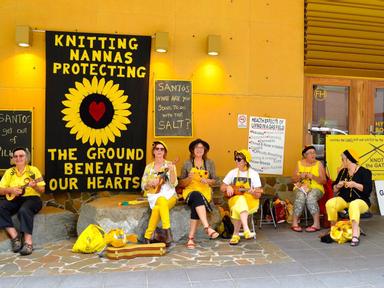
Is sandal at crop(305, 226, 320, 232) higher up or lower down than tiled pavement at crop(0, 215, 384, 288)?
higher up

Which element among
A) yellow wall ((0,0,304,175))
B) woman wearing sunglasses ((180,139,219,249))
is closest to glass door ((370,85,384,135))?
yellow wall ((0,0,304,175))

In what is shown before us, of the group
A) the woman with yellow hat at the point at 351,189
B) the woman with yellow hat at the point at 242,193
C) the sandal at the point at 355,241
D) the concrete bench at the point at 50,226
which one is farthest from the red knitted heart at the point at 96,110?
the sandal at the point at 355,241

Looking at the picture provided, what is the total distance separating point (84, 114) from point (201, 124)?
5.89 feet

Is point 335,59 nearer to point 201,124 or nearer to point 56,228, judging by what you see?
point 201,124

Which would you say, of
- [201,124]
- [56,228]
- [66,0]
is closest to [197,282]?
[56,228]

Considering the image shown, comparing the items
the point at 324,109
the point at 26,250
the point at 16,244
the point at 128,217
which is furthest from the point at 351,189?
the point at 16,244

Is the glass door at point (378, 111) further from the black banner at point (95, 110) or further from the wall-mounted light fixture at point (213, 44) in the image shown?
the black banner at point (95, 110)

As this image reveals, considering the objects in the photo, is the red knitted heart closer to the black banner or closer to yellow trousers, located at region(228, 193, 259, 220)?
the black banner

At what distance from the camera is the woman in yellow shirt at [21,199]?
4523mm

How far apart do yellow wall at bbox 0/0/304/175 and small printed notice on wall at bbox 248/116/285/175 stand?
108 millimetres

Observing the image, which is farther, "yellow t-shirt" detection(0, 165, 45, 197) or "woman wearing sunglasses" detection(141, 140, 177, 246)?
"yellow t-shirt" detection(0, 165, 45, 197)

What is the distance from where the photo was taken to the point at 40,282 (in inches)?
141

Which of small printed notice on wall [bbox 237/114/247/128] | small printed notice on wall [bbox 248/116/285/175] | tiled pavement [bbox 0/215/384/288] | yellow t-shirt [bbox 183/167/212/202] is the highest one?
small printed notice on wall [bbox 237/114/247/128]

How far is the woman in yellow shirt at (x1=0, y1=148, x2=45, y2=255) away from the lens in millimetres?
4523
